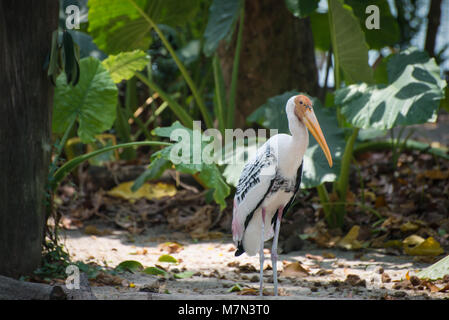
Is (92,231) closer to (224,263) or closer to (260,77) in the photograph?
(224,263)

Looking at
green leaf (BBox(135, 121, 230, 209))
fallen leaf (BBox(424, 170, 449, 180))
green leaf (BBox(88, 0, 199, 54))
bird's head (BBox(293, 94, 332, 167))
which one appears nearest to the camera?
bird's head (BBox(293, 94, 332, 167))

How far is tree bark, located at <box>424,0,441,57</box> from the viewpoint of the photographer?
6406mm

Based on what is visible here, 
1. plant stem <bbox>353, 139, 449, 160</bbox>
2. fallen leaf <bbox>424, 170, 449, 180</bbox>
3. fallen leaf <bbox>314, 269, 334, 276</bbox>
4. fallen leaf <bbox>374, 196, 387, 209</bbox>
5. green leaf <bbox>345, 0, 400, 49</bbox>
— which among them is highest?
green leaf <bbox>345, 0, 400, 49</bbox>

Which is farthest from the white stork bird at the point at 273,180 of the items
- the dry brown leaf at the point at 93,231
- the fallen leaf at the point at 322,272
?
the dry brown leaf at the point at 93,231

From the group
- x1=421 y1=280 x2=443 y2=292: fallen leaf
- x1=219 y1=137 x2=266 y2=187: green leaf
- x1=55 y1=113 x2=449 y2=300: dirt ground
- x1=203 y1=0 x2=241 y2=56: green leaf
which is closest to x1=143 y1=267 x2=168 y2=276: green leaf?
x1=55 y1=113 x2=449 y2=300: dirt ground

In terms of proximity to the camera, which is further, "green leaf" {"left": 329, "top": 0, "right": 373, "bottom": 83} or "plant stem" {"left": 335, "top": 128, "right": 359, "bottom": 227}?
"plant stem" {"left": 335, "top": 128, "right": 359, "bottom": 227}

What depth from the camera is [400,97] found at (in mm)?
3543

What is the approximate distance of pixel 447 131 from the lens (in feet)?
23.6

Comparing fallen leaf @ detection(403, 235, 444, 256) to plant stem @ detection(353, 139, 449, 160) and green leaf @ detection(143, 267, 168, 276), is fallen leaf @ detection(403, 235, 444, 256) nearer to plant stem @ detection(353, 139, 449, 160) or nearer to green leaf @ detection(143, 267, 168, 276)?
plant stem @ detection(353, 139, 449, 160)

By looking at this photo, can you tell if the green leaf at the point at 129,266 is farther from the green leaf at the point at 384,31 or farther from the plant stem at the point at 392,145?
the green leaf at the point at 384,31

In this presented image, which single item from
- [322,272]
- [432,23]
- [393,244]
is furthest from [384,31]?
[322,272]

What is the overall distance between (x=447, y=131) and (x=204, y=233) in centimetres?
420

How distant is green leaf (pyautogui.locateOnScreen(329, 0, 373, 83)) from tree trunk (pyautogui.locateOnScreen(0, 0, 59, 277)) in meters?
1.96

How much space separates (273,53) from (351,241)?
207 centimetres
